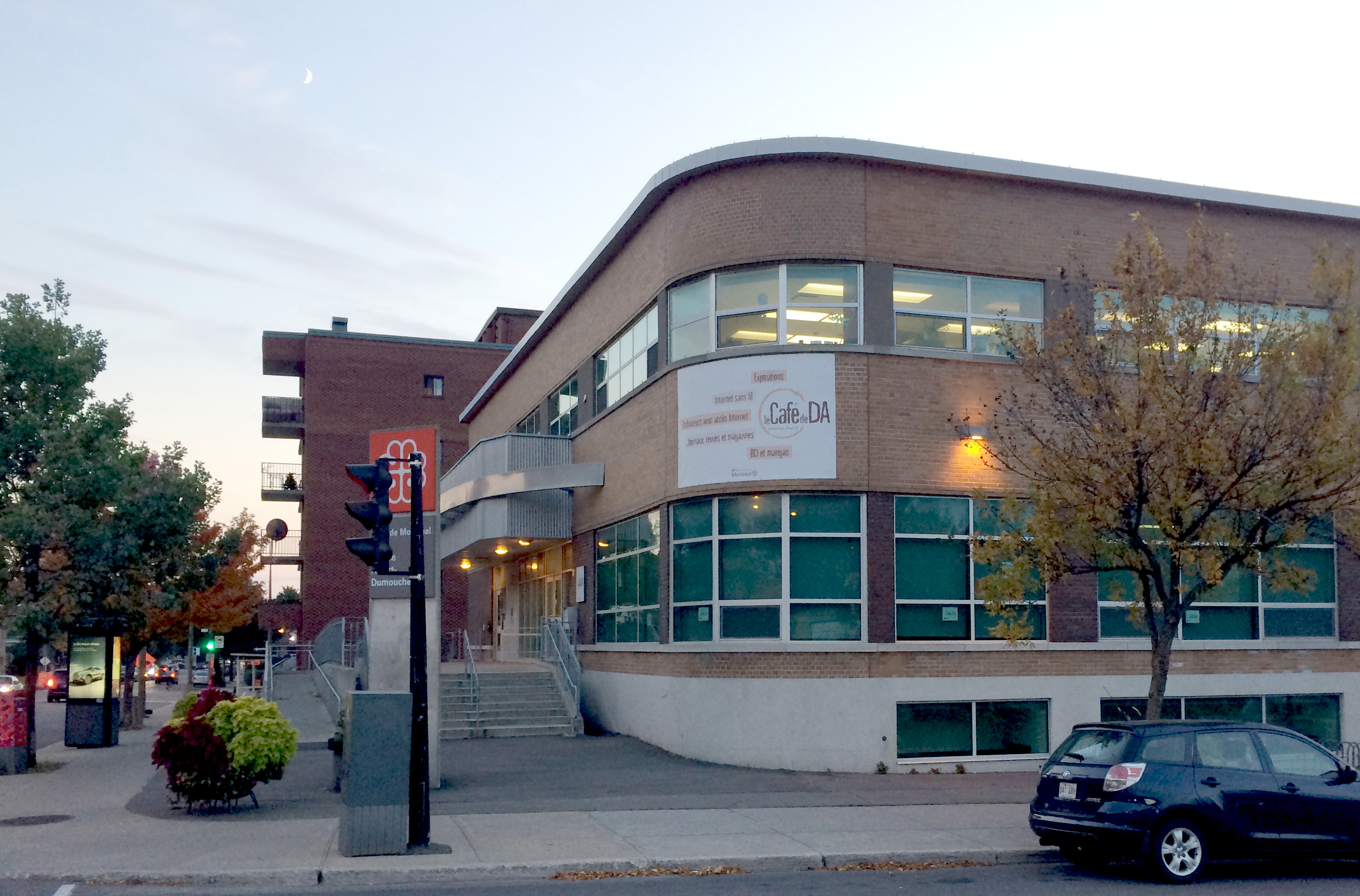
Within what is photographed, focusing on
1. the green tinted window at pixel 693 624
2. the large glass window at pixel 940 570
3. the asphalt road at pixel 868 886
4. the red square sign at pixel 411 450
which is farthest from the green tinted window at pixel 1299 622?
the red square sign at pixel 411 450

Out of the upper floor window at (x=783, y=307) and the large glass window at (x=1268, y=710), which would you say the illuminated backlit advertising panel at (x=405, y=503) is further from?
the large glass window at (x=1268, y=710)

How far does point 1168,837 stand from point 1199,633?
37.8 ft

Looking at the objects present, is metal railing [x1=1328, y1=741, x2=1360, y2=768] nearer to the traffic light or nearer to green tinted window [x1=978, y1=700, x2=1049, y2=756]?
green tinted window [x1=978, y1=700, x2=1049, y2=756]

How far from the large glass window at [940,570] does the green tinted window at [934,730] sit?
3.56 ft

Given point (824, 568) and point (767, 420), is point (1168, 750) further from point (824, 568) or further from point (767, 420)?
point (767, 420)

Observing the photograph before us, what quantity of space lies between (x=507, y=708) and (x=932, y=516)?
31.2 ft

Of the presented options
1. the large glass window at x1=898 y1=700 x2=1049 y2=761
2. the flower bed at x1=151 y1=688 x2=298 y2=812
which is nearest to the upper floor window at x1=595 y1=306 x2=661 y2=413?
the large glass window at x1=898 y1=700 x2=1049 y2=761

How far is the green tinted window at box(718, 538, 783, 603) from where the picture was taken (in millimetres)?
20234

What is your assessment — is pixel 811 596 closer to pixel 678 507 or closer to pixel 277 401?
pixel 678 507

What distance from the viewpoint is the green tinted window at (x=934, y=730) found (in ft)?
65.5

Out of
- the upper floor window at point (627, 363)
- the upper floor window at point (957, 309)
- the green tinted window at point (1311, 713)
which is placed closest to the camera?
the upper floor window at point (957, 309)

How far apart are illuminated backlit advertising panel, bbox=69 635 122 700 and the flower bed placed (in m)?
10.8

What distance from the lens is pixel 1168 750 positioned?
1177cm

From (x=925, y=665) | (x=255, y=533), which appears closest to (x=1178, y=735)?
(x=925, y=665)
